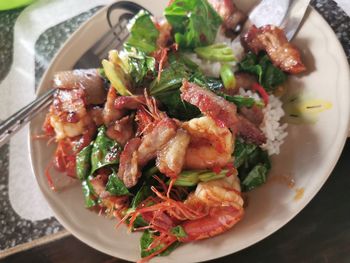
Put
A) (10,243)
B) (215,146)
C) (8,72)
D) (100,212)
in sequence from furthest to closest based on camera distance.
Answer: (8,72), (10,243), (100,212), (215,146)

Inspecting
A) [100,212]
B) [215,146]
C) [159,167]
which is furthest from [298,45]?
[100,212]

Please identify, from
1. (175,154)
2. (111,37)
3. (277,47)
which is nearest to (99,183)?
(175,154)

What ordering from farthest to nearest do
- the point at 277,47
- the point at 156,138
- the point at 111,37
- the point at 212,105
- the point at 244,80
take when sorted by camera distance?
the point at 111,37 → the point at 244,80 → the point at 277,47 → the point at 156,138 → the point at 212,105

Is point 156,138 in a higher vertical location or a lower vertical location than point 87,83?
lower

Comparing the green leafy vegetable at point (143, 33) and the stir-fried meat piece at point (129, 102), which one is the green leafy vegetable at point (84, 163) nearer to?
the stir-fried meat piece at point (129, 102)

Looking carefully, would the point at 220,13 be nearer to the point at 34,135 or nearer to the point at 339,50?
the point at 339,50

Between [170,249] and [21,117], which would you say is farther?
[21,117]

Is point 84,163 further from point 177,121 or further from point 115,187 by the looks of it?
point 177,121
